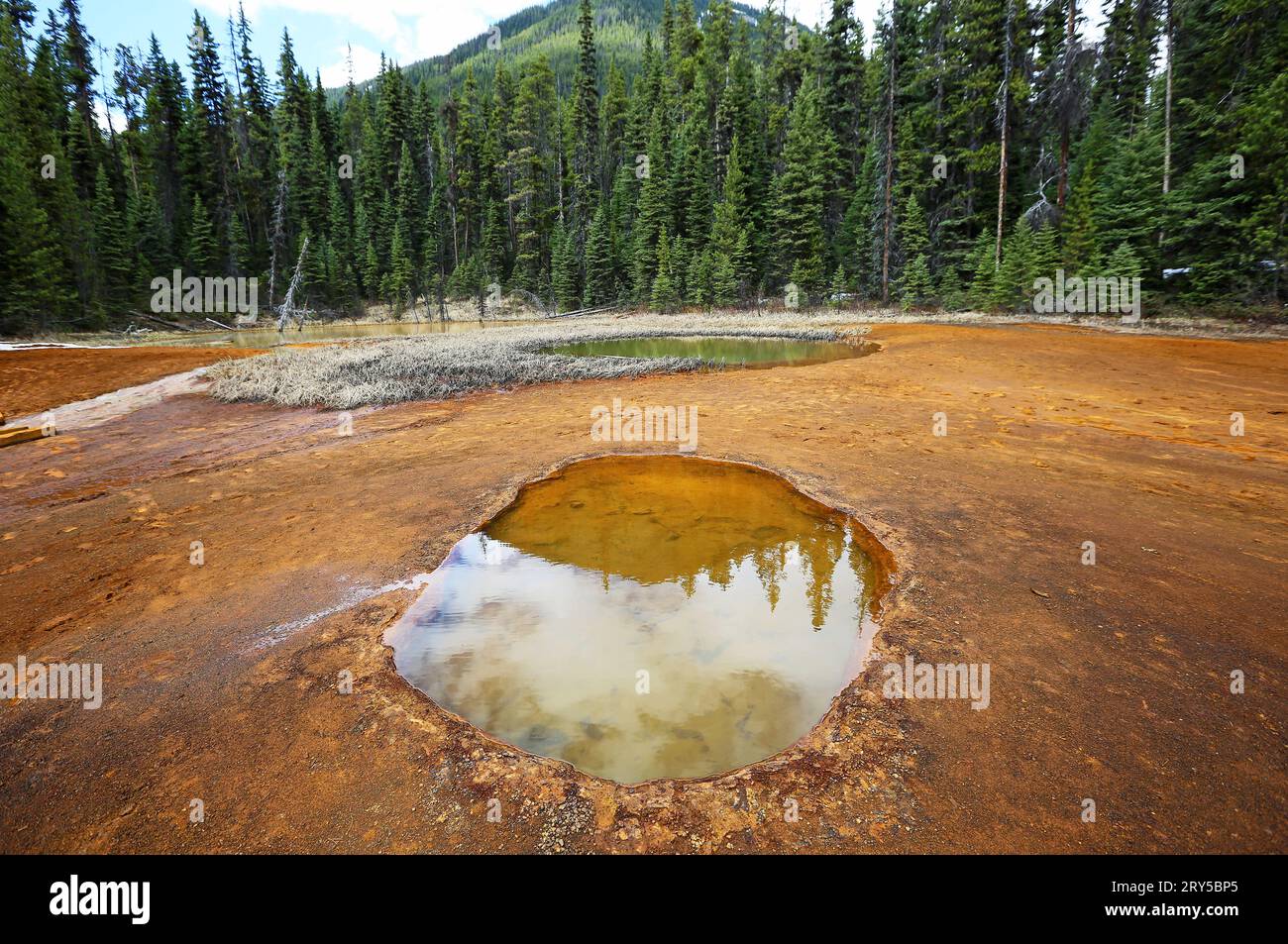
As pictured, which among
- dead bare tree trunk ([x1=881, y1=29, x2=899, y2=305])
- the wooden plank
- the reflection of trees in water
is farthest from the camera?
dead bare tree trunk ([x1=881, y1=29, x2=899, y2=305])

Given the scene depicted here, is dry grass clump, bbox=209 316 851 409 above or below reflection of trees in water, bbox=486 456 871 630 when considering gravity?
above

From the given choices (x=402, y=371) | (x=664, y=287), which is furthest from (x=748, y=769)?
(x=664, y=287)

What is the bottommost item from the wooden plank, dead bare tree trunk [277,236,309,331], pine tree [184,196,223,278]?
the wooden plank

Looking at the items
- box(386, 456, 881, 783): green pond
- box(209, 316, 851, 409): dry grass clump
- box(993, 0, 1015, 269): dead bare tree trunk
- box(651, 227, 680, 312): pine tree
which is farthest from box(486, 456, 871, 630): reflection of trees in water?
box(651, 227, 680, 312): pine tree

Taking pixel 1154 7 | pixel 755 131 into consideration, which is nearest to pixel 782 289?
pixel 755 131

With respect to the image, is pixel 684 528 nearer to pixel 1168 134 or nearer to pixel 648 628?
pixel 648 628

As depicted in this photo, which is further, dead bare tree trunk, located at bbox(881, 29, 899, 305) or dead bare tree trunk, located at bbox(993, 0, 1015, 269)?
dead bare tree trunk, located at bbox(881, 29, 899, 305)

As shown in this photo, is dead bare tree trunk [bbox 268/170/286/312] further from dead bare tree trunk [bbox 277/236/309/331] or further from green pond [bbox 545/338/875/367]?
green pond [bbox 545/338/875/367]
